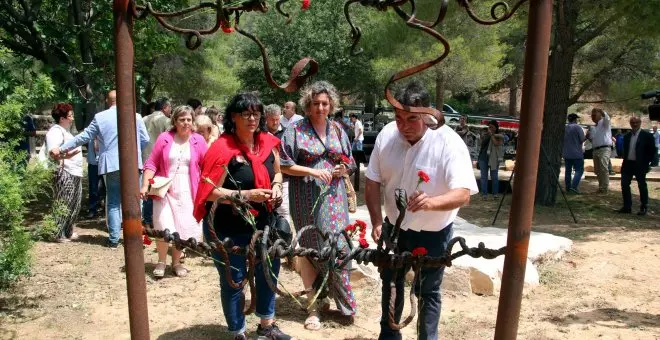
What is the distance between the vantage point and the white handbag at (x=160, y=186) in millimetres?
5539

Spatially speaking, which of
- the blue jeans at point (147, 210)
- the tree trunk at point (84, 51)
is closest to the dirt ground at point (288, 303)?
the blue jeans at point (147, 210)

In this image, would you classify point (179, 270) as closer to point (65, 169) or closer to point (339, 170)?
point (65, 169)

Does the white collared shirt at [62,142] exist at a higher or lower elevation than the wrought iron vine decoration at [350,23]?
lower

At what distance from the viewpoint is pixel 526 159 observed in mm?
1871

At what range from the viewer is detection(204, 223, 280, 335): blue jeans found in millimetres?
3863

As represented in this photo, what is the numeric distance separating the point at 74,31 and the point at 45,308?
3740mm

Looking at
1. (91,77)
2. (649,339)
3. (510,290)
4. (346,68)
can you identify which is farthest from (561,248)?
(346,68)

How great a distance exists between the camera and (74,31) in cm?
748

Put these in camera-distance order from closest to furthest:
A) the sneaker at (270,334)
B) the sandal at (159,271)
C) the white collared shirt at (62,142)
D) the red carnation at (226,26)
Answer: the red carnation at (226,26) → the sneaker at (270,334) → the sandal at (159,271) → the white collared shirt at (62,142)

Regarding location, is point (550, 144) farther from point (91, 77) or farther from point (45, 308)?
point (45, 308)

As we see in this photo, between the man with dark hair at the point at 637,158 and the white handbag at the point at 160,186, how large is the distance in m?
Answer: 7.42

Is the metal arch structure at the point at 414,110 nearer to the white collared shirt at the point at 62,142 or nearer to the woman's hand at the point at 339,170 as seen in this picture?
the woman's hand at the point at 339,170

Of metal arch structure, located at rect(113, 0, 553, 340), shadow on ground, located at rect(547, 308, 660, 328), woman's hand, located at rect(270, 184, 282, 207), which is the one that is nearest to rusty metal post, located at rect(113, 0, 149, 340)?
metal arch structure, located at rect(113, 0, 553, 340)

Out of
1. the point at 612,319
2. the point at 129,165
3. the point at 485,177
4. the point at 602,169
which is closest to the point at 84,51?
the point at 129,165
